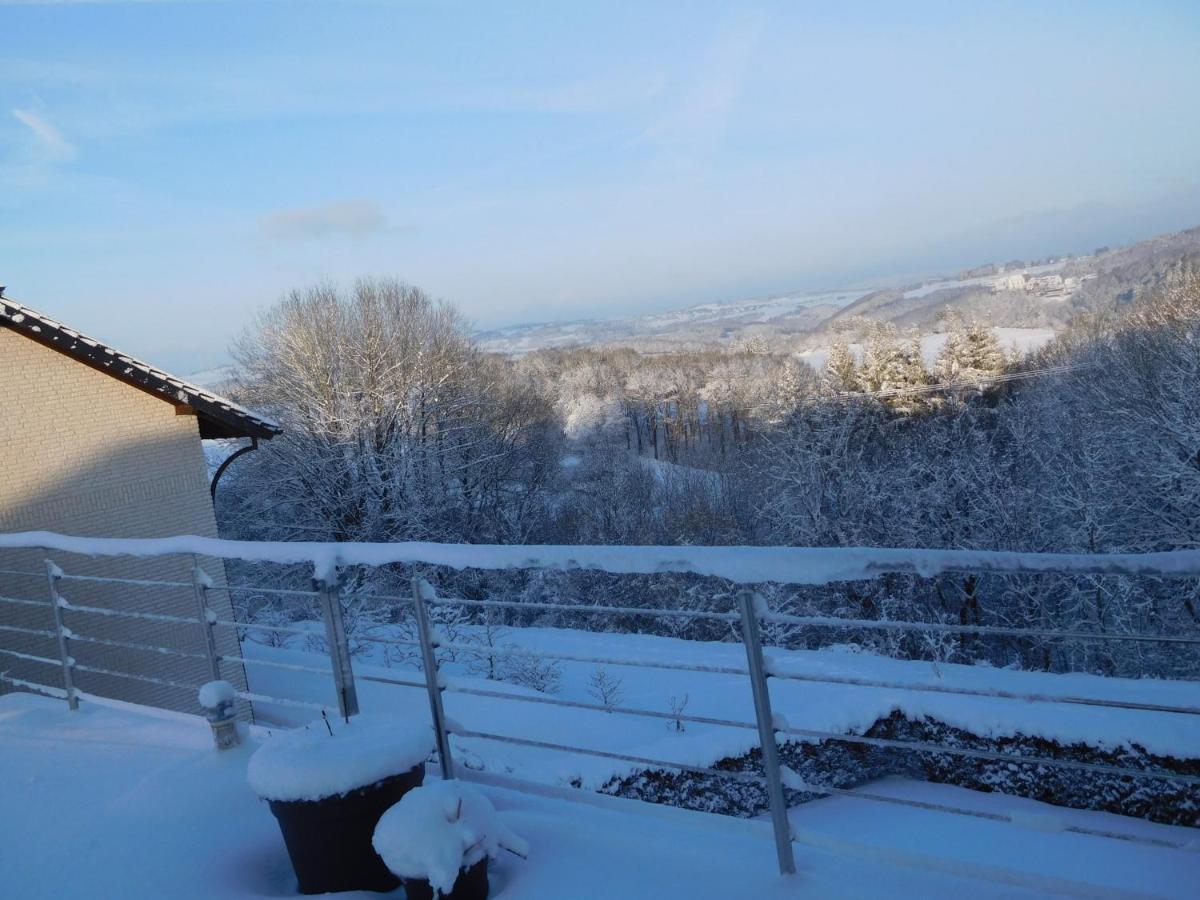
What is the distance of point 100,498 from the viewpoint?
893 centimetres

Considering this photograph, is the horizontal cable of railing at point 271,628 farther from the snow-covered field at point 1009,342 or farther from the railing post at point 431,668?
the snow-covered field at point 1009,342

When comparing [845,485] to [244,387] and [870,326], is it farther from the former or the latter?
[244,387]

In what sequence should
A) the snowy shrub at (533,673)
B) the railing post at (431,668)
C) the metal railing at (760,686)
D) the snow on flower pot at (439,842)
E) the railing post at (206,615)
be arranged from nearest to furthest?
the metal railing at (760,686)
the snow on flower pot at (439,842)
the railing post at (431,668)
the railing post at (206,615)
the snowy shrub at (533,673)

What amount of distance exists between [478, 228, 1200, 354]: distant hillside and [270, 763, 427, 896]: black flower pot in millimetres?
26191

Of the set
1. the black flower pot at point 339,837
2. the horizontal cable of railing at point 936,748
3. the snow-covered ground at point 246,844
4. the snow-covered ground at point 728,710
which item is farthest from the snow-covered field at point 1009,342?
the black flower pot at point 339,837

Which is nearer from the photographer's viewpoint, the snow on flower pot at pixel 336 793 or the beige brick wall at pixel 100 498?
the snow on flower pot at pixel 336 793

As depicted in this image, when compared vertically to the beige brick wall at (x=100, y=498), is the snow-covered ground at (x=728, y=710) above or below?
below

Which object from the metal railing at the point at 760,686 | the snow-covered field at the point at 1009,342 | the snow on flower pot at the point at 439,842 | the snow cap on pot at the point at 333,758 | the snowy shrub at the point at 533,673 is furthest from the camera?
the snow-covered field at the point at 1009,342

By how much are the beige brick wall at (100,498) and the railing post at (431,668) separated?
617 cm

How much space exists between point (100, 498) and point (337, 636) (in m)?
7.21

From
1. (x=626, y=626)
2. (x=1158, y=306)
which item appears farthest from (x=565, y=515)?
(x=1158, y=306)

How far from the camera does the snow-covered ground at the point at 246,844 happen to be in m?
2.34

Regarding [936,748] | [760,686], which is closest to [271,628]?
[760,686]

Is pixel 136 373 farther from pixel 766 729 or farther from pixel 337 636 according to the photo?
pixel 766 729
